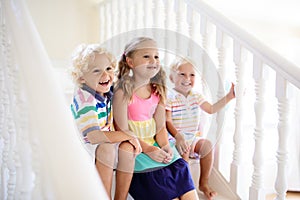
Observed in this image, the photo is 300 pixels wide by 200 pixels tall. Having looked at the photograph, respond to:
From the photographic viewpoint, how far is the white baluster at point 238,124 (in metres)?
1.25

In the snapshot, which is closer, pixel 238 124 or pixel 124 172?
pixel 124 172

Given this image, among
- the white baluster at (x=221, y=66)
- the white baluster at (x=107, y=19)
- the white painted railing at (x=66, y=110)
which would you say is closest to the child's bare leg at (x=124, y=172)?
the white painted railing at (x=66, y=110)

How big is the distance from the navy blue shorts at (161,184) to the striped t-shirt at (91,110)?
10.2 inches

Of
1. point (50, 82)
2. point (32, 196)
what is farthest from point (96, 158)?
point (50, 82)

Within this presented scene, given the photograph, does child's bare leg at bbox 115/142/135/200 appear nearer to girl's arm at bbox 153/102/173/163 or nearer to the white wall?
girl's arm at bbox 153/102/173/163

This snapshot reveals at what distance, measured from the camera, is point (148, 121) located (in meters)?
1.25

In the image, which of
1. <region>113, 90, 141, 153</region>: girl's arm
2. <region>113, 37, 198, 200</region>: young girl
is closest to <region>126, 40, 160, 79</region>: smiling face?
<region>113, 37, 198, 200</region>: young girl

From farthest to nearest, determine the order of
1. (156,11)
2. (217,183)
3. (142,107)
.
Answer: (156,11) → (217,183) → (142,107)

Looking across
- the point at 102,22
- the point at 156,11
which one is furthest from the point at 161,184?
the point at 102,22

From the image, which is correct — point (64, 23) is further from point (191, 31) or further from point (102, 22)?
point (191, 31)

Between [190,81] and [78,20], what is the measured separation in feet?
4.51

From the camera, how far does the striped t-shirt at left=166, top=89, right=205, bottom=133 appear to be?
4.29ft

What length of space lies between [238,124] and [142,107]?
440 millimetres

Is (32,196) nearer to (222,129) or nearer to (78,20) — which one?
(222,129)
